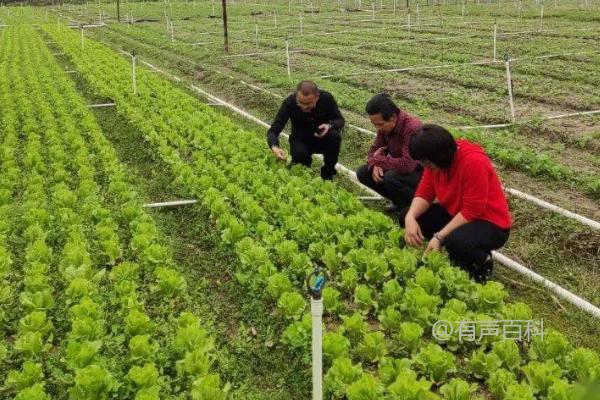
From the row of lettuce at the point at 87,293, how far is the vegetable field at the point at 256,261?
0.06 ft

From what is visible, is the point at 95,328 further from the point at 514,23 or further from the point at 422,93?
the point at 514,23

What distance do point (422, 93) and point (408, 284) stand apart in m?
8.82

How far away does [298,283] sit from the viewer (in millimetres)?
5145

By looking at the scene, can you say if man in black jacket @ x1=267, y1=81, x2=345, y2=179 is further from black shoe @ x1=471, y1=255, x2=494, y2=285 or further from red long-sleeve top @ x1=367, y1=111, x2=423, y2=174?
black shoe @ x1=471, y1=255, x2=494, y2=285

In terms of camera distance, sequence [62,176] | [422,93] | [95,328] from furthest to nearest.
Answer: [422,93], [62,176], [95,328]

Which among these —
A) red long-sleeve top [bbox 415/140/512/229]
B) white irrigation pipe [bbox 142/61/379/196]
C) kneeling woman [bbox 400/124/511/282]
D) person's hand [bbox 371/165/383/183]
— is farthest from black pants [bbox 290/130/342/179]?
red long-sleeve top [bbox 415/140/512/229]

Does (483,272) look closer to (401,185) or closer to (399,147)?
(401,185)

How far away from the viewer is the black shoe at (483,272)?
197 inches

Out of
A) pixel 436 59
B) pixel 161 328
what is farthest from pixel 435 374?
pixel 436 59

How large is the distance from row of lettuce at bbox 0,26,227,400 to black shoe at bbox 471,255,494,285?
2.30 m

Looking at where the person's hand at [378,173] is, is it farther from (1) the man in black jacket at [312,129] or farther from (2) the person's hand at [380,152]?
(1) the man in black jacket at [312,129]

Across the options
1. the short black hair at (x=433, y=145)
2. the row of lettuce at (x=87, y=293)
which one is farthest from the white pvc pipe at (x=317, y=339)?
the short black hair at (x=433, y=145)

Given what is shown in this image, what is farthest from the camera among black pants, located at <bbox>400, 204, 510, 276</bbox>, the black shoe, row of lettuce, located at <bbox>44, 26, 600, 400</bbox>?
the black shoe

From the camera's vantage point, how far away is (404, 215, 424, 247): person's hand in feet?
16.5
